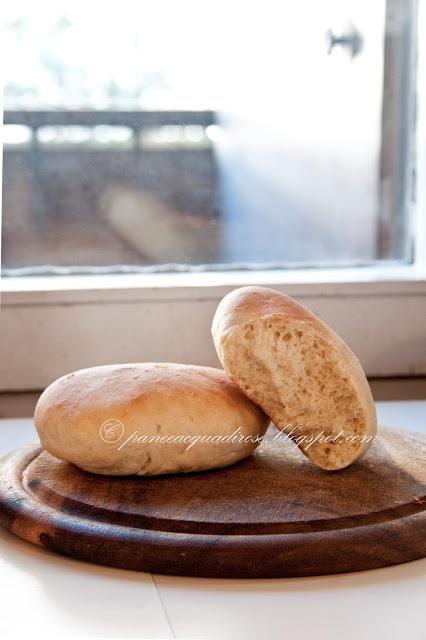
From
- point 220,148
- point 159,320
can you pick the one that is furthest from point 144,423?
point 220,148

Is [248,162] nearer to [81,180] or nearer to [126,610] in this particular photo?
[81,180]

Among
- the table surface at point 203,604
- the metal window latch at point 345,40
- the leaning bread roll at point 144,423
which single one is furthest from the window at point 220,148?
the table surface at point 203,604

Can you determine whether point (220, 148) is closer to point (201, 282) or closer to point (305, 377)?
point (201, 282)

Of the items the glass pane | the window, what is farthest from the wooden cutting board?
the glass pane

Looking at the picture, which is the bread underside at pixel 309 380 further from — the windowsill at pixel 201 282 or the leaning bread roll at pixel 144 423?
the windowsill at pixel 201 282

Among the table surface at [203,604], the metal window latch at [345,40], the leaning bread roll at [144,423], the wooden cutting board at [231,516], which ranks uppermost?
the metal window latch at [345,40]

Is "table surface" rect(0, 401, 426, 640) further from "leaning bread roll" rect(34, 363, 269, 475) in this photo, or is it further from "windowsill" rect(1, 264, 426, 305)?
"windowsill" rect(1, 264, 426, 305)

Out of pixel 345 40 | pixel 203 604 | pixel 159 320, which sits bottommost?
pixel 203 604

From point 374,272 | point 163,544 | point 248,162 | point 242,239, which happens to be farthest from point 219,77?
point 163,544
